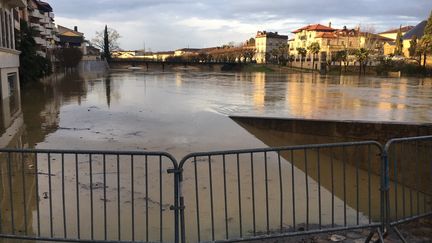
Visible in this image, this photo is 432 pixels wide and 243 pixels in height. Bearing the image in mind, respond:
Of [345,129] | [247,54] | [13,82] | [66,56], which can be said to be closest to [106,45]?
[247,54]

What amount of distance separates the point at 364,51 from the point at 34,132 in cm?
7900

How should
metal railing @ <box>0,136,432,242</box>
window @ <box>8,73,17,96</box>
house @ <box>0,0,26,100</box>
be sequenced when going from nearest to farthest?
metal railing @ <box>0,136,432,242</box>, house @ <box>0,0,26,100</box>, window @ <box>8,73,17,96</box>

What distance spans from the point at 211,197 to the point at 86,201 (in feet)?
12.3

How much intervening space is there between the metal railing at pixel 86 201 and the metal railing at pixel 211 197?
0.02 m

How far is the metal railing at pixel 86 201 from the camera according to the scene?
5.62 m

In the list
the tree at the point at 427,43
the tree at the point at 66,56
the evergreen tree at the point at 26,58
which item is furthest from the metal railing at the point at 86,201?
the tree at the point at 66,56

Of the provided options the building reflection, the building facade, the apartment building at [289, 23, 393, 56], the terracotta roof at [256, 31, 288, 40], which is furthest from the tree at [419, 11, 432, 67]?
the terracotta roof at [256, 31, 288, 40]

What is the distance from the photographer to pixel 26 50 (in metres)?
37.4

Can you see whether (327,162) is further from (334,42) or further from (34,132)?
(334,42)

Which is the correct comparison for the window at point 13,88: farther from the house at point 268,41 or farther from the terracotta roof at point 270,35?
the terracotta roof at point 270,35

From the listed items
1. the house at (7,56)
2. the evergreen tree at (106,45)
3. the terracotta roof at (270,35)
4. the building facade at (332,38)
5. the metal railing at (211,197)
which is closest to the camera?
the metal railing at (211,197)

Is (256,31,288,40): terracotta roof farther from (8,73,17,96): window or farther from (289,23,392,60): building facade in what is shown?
(8,73,17,96): window

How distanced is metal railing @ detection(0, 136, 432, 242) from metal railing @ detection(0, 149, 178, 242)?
0.07ft

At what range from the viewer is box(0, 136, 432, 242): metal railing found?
534 centimetres
